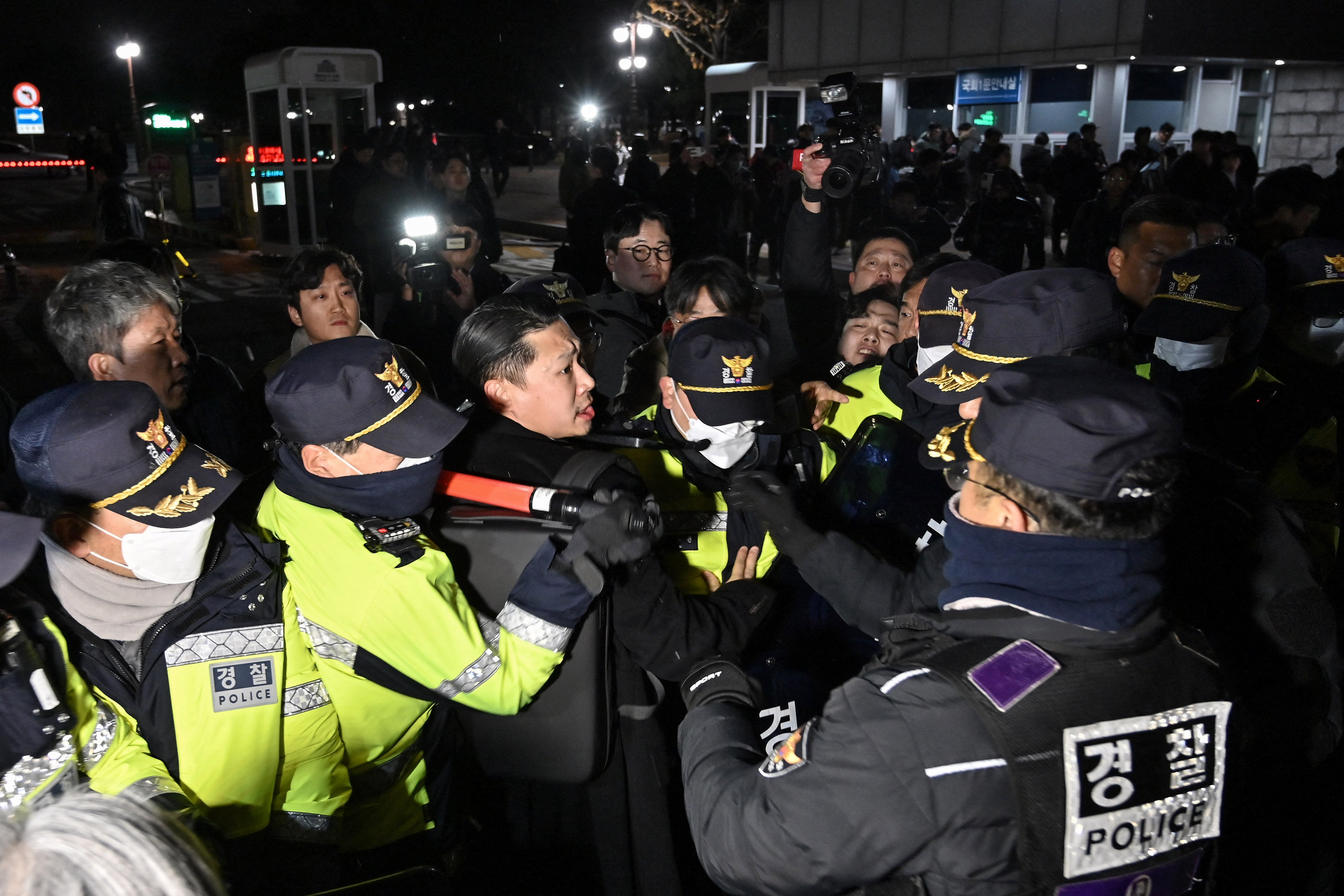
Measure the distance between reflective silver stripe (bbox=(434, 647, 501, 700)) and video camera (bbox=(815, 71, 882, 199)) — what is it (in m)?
3.01

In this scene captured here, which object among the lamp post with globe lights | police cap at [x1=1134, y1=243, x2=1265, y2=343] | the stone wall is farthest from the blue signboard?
police cap at [x1=1134, y1=243, x2=1265, y2=343]

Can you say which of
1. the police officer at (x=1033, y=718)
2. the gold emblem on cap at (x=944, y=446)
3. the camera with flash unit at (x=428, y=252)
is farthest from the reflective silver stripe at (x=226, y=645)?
the camera with flash unit at (x=428, y=252)

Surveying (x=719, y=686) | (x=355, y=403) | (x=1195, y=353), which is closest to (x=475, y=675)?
(x=719, y=686)

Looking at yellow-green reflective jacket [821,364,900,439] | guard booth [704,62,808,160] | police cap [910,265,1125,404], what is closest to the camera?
police cap [910,265,1125,404]

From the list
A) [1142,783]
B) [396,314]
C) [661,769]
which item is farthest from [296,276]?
[1142,783]

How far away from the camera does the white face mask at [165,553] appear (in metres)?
1.97

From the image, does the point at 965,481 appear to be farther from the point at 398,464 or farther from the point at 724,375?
the point at 398,464

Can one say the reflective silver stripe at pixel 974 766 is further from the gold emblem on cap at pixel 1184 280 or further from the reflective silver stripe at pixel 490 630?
the gold emblem on cap at pixel 1184 280

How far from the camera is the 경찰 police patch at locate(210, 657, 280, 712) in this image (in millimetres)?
1982

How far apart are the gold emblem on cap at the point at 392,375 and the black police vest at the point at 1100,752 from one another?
3.83ft

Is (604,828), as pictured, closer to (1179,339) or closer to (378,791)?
(378,791)

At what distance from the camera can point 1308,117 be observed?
932 inches

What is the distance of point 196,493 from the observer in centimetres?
203

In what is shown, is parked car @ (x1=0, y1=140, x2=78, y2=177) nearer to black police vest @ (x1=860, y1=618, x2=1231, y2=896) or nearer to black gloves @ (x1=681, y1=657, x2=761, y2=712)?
black gloves @ (x1=681, y1=657, x2=761, y2=712)
